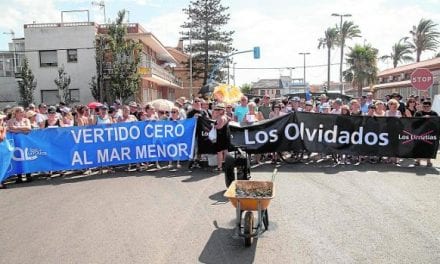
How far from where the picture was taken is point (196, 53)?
2206 inches

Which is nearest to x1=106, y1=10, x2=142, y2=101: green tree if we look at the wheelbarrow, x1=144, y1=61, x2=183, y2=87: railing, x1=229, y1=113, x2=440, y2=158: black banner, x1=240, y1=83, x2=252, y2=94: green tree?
x1=144, y1=61, x2=183, y2=87: railing

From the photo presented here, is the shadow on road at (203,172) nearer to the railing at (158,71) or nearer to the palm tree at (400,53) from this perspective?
the railing at (158,71)

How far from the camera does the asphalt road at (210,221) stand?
16.0 ft

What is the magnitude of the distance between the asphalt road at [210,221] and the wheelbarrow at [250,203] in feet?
0.53

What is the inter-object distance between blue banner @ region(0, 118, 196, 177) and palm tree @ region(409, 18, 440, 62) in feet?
192

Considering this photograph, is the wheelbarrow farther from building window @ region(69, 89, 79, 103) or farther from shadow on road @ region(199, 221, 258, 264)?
building window @ region(69, 89, 79, 103)

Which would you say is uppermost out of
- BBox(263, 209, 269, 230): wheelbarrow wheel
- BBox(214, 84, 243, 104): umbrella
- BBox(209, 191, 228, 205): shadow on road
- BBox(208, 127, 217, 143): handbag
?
BBox(214, 84, 243, 104): umbrella

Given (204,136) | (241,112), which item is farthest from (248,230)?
(241,112)

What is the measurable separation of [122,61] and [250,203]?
2885 centimetres

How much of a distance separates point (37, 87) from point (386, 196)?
110 ft

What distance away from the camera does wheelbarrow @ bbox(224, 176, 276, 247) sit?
5.05 metres

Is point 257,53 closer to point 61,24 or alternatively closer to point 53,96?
point 61,24

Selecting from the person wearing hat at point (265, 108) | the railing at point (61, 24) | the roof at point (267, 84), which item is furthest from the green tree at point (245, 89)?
the person wearing hat at point (265, 108)

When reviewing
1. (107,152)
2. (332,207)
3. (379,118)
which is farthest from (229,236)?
(379,118)
